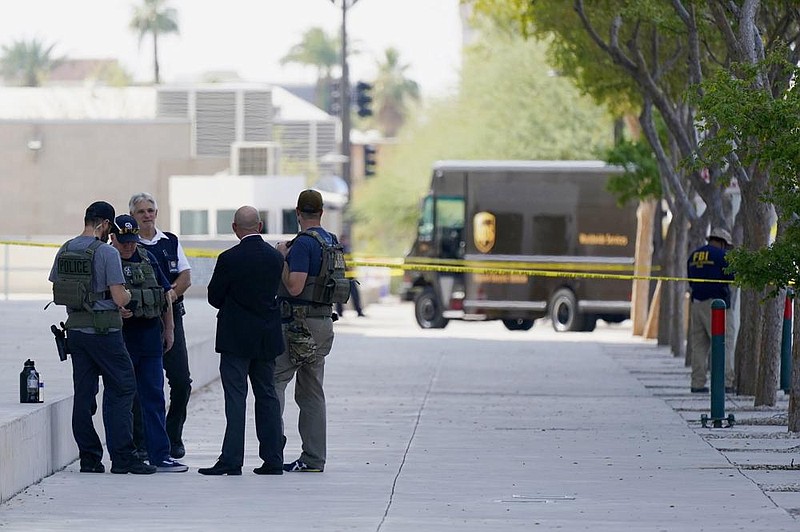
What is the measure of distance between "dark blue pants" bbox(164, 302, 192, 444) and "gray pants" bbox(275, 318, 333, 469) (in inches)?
37.5

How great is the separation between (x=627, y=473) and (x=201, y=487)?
10.1 feet

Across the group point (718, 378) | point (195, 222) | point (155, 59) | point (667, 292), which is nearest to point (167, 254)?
point (718, 378)

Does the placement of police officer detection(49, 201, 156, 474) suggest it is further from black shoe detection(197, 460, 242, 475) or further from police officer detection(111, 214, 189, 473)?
black shoe detection(197, 460, 242, 475)

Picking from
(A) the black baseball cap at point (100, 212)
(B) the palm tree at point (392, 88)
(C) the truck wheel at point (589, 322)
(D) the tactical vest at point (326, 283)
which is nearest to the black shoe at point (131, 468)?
(D) the tactical vest at point (326, 283)

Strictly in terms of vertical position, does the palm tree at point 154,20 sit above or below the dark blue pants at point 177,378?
above

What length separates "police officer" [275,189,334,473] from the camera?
525 inches

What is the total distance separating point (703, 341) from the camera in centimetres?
2127

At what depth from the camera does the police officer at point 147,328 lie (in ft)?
43.1

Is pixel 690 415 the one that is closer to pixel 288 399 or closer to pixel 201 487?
pixel 288 399

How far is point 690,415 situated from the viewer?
18891 millimetres

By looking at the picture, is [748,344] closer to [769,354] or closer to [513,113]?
[769,354]

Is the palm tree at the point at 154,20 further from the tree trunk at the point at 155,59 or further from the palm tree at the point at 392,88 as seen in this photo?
the palm tree at the point at 392,88

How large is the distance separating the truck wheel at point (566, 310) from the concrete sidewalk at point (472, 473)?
1605cm

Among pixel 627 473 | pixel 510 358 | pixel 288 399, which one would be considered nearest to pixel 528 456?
pixel 627 473
